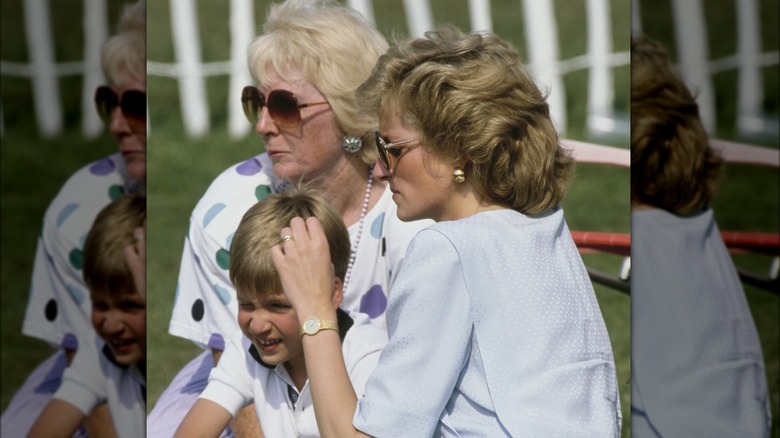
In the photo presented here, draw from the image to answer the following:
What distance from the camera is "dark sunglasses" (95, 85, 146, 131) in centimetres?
351

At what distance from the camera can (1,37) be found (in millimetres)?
3762

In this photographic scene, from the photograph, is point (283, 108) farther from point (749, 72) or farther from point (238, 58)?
point (749, 72)

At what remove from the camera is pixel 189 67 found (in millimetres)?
3299

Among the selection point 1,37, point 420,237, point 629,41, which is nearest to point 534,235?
point 420,237

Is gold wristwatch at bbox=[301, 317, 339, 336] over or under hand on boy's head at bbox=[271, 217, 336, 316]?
under

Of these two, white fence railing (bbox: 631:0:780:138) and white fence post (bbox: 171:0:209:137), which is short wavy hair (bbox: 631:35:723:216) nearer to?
white fence railing (bbox: 631:0:780:138)

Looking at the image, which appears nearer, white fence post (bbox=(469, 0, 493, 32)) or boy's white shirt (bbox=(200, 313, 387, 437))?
boy's white shirt (bbox=(200, 313, 387, 437))

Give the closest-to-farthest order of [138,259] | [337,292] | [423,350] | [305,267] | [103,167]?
[423,350] < [305,267] < [337,292] < [138,259] < [103,167]

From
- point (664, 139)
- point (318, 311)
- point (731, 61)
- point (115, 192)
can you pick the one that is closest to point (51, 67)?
point (115, 192)

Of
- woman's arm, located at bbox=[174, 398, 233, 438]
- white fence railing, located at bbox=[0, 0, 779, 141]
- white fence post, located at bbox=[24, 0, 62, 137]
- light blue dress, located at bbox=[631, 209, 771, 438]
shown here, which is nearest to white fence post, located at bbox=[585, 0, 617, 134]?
white fence railing, located at bbox=[0, 0, 779, 141]

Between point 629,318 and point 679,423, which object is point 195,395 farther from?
point 679,423

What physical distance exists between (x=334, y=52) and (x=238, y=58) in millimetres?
317

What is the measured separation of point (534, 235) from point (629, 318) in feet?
2.42

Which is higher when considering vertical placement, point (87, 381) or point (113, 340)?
point (113, 340)
